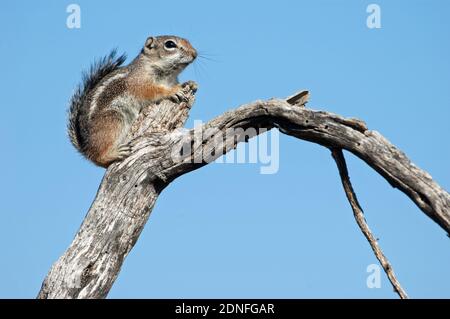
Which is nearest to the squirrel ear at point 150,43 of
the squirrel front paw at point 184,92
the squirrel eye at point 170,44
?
the squirrel eye at point 170,44

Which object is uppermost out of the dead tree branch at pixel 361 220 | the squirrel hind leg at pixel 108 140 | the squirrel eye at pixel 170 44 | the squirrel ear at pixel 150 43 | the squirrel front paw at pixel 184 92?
the squirrel ear at pixel 150 43

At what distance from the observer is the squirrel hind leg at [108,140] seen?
8047 millimetres

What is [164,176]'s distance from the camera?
7586mm

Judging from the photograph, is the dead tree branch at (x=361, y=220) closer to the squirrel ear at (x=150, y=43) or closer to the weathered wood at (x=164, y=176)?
the weathered wood at (x=164, y=176)

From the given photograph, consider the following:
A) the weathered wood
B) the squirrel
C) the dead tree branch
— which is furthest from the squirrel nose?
the dead tree branch

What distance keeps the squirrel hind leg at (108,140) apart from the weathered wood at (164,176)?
0.17 m

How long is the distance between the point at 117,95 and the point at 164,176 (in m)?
1.92

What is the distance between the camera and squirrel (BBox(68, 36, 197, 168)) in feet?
27.6

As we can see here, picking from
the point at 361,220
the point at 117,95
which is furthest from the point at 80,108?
the point at 361,220

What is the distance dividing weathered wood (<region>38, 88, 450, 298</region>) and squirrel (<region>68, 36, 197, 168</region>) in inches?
18.8
